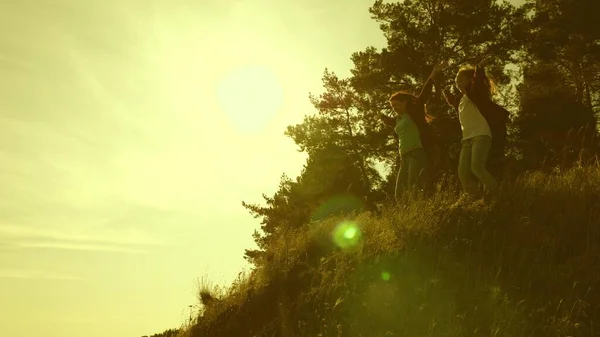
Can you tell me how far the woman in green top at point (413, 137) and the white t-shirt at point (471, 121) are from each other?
0.80 meters

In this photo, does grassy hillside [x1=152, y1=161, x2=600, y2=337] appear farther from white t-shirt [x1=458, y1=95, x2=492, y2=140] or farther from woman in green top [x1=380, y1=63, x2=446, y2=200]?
woman in green top [x1=380, y1=63, x2=446, y2=200]

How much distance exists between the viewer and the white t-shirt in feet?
21.7

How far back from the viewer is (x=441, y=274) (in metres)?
4.64

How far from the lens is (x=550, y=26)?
18.9 metres

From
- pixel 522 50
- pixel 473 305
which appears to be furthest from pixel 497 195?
pixel 522 50

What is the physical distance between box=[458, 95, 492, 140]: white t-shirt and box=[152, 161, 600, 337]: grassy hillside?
0.85 meters

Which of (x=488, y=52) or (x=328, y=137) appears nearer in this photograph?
(x=488, y=52)

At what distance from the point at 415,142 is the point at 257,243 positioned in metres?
17.5

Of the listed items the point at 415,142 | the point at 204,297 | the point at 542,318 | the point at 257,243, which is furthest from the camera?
the point at 257,243

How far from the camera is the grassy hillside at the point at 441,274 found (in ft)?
13.0

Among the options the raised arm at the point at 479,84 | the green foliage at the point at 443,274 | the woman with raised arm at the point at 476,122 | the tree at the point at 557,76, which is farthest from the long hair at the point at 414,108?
the tree at the point at 557,76

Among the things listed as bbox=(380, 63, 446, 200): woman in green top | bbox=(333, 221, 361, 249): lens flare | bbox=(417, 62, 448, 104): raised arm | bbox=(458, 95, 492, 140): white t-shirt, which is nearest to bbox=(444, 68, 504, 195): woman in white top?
bbox=(458, 95, 492, 140): white t-shirt

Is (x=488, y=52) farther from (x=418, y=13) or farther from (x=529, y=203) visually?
(x=529, y=203)

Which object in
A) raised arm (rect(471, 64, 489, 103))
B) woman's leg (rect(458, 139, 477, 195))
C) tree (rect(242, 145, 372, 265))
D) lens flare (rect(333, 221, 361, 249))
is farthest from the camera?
tree (rect(242, 145, 372, 265))
